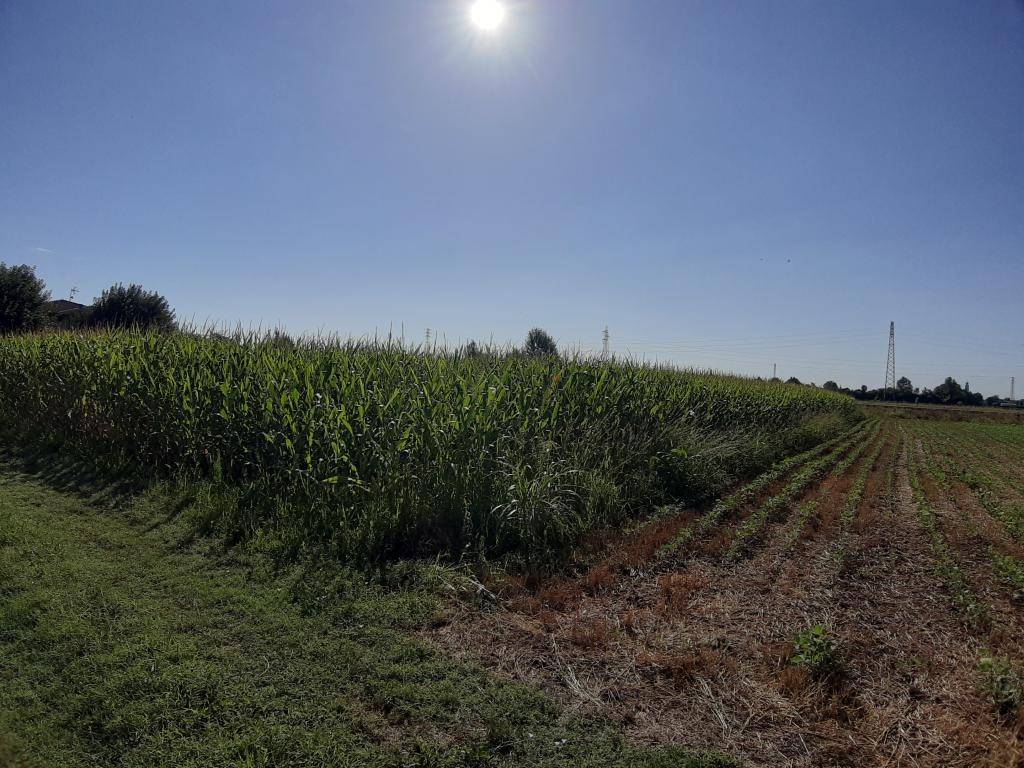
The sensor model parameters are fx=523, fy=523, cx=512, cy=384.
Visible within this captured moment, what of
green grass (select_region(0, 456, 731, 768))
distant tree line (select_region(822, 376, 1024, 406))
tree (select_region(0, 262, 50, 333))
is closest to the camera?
green grass (select_region(0, 456, 731, 768))

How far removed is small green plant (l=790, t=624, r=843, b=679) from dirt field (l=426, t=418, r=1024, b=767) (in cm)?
1

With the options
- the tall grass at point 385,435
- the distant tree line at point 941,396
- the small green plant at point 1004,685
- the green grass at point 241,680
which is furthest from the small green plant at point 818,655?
the distant tree line at point 941,396

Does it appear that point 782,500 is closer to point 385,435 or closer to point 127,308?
point 385,435

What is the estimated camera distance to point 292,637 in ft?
11.1

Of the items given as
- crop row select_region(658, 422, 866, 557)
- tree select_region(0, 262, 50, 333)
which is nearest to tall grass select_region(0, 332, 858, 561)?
crop row select_region(658, 422, 866, 557)

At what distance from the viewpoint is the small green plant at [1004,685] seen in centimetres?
277

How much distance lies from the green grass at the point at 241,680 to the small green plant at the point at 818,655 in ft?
3.38

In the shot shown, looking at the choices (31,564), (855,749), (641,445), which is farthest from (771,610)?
(31,564)

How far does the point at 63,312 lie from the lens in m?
36.4

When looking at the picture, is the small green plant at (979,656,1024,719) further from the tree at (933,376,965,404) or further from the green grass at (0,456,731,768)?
the tree at (933,376,965,404)

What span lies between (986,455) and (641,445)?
1404cm

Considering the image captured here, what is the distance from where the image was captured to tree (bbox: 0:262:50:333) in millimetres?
27594

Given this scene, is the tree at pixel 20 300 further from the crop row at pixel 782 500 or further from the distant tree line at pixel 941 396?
the distant tree line at pixel 941 396

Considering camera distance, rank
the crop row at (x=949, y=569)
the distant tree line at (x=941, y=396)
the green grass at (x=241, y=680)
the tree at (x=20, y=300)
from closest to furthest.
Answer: the green grass at (x=241, y=680) → the crop row at (x=949, y=569) → the tree at (x=20, y=300) → the distant tree line at (x=941, y=396)
